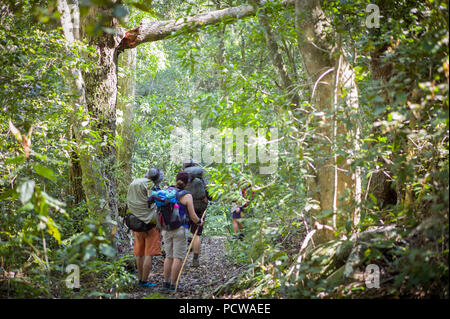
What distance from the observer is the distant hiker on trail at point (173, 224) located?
597cm

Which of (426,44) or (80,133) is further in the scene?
(80,133)

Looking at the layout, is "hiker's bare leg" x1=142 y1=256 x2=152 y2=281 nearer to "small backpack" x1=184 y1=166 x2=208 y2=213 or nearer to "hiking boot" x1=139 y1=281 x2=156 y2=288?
"hiking boot" x1=139 y1=281 x2=156 y2=288

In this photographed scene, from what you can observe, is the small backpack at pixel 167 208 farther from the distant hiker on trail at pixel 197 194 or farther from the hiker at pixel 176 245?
the distant hiker on trail at pixel 197 194

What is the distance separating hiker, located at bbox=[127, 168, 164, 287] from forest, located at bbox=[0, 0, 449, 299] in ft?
1.11

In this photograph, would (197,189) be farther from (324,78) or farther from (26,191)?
(26,191)

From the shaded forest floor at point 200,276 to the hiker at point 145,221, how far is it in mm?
341

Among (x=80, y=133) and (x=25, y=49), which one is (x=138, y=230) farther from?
(x=25, y=49)

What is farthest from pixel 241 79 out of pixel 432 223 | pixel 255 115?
pixel 432 223

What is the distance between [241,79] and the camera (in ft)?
17.9

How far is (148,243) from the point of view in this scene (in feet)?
20.5

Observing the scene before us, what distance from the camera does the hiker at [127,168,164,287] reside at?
6168 mm

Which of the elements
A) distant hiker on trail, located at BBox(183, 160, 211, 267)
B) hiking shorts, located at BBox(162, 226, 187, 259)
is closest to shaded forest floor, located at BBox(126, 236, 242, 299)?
distant hiker on trail, located at BBox(183, 160, 211, 267)
